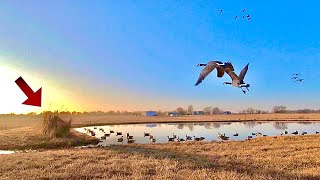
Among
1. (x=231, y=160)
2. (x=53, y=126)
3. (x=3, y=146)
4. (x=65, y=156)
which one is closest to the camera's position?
(x=231, y=160)

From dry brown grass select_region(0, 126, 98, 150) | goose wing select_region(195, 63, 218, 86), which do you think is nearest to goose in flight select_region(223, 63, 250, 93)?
goose wing select_region(195, 63, 218, 86)

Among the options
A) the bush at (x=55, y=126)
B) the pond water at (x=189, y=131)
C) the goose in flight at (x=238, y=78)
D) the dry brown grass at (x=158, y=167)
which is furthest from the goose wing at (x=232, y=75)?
the bush at (x=55, y=126)

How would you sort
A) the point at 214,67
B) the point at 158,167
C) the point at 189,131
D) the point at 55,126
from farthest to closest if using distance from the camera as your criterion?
the point at 189,131 → the point at 55,126 → the point at 158,167 → the point at 214,67

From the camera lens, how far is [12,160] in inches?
949

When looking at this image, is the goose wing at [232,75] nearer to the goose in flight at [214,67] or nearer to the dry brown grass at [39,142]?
the goose in flight at [214,67]

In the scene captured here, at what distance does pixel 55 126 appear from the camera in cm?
4450

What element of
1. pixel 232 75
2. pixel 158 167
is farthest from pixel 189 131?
pixel 232 75

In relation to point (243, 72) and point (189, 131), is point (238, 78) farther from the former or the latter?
point (189, 131)

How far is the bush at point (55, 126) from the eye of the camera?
144 ft

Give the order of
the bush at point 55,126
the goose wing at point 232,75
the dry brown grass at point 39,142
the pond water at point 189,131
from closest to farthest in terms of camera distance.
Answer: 1. the goose wing at point 232,75
2. the dry brown grass at point 39,142
3. the bush at point 55,126
4. the pond water at point 189,131

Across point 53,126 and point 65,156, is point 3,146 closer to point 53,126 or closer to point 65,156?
point 53,126

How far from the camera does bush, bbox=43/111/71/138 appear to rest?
43894mm

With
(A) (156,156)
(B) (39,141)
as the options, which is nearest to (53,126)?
(B) (39,141)

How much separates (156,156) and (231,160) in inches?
192
